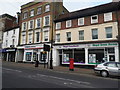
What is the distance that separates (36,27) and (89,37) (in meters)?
12.2

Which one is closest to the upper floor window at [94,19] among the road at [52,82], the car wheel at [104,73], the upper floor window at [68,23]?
the upper floor window at [68,23]

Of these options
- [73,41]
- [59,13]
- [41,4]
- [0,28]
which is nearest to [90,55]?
[73,41]

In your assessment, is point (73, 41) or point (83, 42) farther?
point (73, 41)

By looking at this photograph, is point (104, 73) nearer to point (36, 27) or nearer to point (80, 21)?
point (80, 21)

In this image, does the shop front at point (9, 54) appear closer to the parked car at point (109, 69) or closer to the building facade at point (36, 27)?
the building facade at point (36, 27)

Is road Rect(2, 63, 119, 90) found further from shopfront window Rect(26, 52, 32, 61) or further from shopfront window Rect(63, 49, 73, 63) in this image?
shopfront window Rect(26, 52, 32, 61)

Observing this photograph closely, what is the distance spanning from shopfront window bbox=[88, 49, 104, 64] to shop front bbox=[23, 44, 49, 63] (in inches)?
330

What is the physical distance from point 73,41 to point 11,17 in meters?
23.3

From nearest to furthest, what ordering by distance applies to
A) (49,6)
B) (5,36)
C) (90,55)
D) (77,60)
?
(90,55), (77,60), (49,6), (5,36)

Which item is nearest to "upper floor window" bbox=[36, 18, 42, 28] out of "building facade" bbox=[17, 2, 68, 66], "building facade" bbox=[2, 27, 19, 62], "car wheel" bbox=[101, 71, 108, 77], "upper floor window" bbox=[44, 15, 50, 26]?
"building facade" bbox=[17, 2, 68, 66]

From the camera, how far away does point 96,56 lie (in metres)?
17.9

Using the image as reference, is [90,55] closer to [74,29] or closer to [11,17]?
[74,29]

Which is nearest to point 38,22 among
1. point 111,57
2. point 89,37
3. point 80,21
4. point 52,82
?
point 80,21

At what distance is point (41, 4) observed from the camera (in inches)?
1018
